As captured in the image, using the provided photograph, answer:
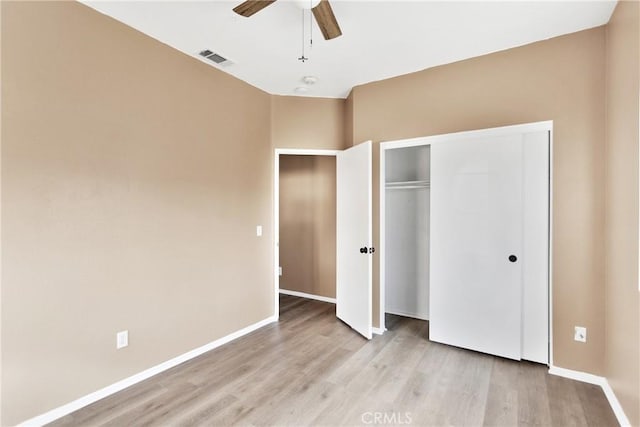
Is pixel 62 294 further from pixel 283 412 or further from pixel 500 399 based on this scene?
pixel 500 399

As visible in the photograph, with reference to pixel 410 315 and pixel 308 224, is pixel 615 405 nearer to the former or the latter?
pixel 410 315

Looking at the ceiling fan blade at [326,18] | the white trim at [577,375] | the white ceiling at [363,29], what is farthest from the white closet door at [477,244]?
the ceiling fan blade at [326,18]

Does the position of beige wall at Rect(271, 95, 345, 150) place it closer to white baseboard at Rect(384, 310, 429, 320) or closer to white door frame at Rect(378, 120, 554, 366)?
white door frame at Rect(378, 120, 554, 366)

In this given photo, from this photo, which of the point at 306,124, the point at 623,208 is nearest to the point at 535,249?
the point at 623,208

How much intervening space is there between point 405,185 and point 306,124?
1437 mm

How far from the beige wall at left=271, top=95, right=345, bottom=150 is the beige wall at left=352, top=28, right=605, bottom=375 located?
1593 millimetres

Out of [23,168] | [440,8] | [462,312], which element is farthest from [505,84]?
[23,168]

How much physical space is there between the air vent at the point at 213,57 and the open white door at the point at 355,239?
5.15 feet

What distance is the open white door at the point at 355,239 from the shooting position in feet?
10.8

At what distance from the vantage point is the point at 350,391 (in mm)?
2340

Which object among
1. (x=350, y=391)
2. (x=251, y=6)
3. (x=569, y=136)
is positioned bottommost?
(x=350, y=391)

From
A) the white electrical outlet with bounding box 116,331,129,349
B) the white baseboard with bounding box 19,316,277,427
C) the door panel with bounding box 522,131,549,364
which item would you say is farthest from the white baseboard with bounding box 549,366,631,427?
the white electrical outlet with bounding box 116,331,129,349

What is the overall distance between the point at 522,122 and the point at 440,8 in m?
1.21

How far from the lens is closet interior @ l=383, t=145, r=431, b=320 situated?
3.88 metres
